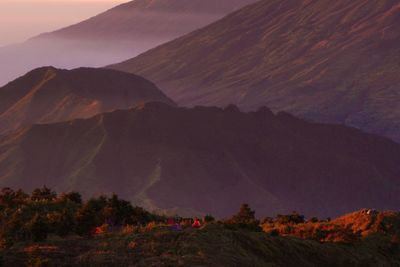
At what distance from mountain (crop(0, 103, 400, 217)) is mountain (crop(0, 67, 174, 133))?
828 inches

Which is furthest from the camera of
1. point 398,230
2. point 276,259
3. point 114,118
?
point 114,118

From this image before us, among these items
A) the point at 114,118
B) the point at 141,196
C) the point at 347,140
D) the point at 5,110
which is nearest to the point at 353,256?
the point at 141,196

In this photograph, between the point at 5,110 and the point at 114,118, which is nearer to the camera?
the point at 114,118

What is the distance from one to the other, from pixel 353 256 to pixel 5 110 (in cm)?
15479

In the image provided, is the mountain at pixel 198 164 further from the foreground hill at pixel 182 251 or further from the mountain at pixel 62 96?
the foreground hill at pixel 182 251

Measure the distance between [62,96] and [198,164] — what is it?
4822 cm

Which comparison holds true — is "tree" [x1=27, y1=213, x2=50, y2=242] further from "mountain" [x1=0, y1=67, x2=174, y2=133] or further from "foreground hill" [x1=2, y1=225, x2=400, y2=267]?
"mountain" [x1=0, y1=67, x2=174, y2=133]

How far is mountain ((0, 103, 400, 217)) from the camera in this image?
132 meters

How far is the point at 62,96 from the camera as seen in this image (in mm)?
180625

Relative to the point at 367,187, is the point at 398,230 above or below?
below

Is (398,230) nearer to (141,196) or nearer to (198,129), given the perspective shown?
(141,196)

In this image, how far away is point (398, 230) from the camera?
45.6m

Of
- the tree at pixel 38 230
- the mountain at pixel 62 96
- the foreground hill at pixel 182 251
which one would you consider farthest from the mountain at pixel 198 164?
the tree at pixel 38 230

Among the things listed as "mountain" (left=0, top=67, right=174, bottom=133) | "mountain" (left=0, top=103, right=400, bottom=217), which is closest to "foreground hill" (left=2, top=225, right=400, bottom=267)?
"mountain" (left=0, top=103, right=400, bottom=217)
